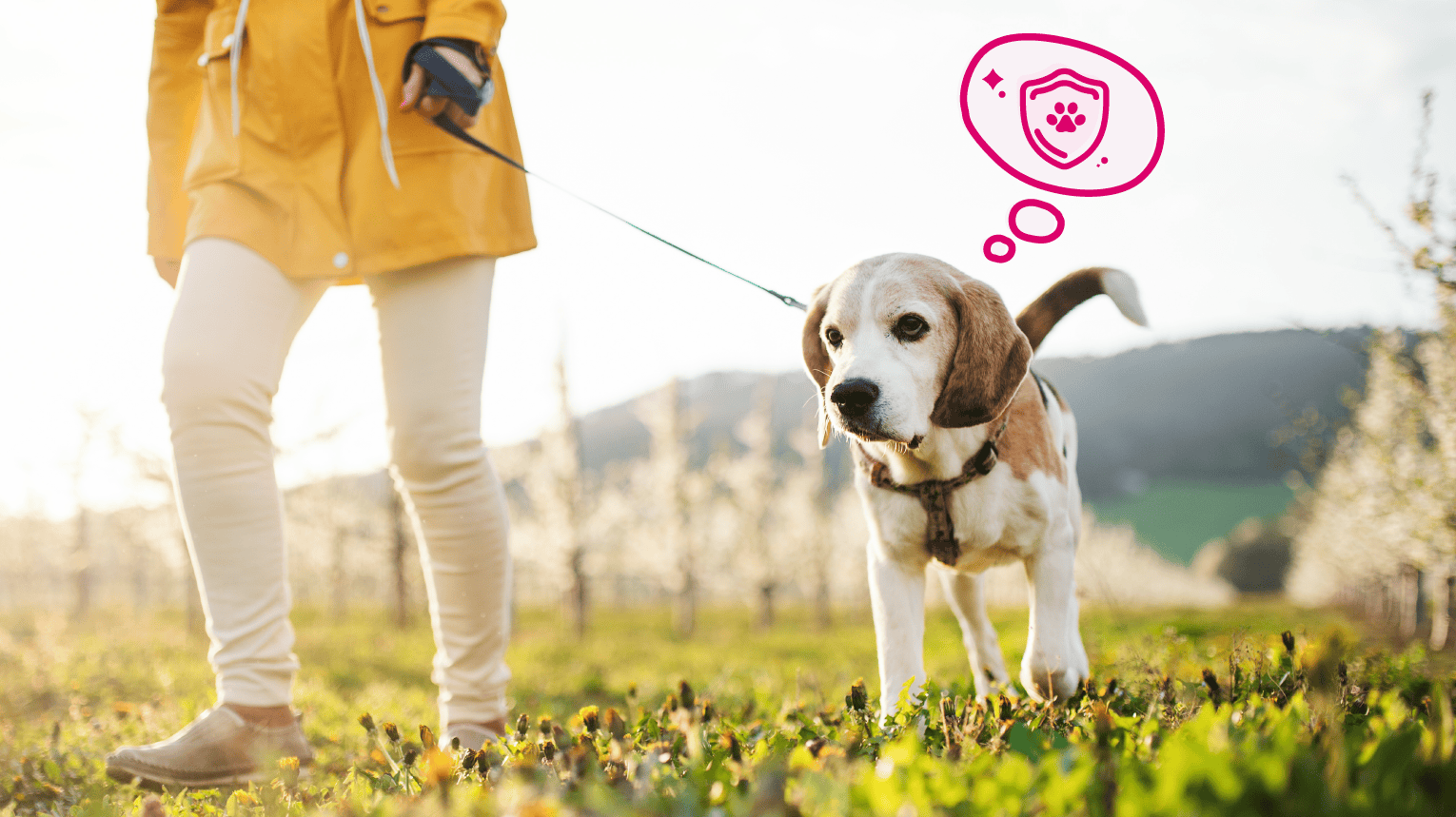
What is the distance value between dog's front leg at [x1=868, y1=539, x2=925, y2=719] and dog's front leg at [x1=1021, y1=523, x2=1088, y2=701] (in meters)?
0.37

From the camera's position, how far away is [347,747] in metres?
3.67

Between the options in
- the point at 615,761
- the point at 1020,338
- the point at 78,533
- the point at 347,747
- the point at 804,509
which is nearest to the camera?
the point at 615,761

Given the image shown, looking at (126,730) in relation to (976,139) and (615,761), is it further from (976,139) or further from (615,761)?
(976,139)

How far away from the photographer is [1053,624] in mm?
2949

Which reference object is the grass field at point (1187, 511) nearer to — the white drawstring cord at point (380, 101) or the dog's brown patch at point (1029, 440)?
the dog's brown patch at point (1029, 440)

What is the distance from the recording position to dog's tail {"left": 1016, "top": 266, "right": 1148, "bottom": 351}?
3346 mm

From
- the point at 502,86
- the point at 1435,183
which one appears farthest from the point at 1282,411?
the point at 502,86

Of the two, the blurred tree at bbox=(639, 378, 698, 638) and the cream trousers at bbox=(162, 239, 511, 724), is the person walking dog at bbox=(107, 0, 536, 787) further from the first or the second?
the blurred tree at bbox=(639, 378, 698, 638)

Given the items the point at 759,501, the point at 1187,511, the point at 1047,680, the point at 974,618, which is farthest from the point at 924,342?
the point at 1187,511

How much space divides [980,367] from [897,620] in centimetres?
88

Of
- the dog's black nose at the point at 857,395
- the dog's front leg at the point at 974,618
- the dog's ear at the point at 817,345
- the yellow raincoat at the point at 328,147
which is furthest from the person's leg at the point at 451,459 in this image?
the dog's front leg at the point at 974,618

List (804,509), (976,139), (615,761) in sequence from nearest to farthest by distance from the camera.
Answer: (615,761), (976,139), (804,509)

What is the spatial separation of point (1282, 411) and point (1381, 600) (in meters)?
47.6

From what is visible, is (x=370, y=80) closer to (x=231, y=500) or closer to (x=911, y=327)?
(x=231, y=500)
